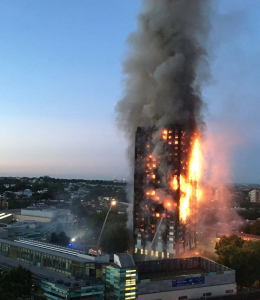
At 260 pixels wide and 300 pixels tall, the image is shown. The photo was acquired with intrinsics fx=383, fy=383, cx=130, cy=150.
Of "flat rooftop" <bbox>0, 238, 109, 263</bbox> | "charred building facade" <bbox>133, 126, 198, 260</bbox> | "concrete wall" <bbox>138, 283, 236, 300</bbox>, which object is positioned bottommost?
"concrete wall" <bbox>138, 283, 236, 300</bbox>

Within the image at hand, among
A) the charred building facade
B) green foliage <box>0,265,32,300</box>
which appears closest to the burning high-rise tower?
the charred building facade

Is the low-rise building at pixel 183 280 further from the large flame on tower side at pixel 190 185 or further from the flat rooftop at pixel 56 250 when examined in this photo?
the large flame on tower side at pixel 190 185

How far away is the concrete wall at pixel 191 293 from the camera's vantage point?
39494 mm

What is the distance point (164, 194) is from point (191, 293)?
19.9 meters

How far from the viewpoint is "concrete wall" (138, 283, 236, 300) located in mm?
39494

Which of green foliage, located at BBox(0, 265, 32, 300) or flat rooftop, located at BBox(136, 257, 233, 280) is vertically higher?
green foliage, located at BBox(0, 265, 32, 300)

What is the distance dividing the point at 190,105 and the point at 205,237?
2839 centimetres

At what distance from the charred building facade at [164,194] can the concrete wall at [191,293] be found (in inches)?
547

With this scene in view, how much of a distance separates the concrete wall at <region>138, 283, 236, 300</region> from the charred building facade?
13.9 metres

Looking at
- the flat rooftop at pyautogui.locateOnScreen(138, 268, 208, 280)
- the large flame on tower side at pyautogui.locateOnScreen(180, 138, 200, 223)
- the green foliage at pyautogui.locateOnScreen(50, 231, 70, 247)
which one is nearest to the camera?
the flat rooftop at pyautogui.locateOnScreen(138, 268, 208, 280)

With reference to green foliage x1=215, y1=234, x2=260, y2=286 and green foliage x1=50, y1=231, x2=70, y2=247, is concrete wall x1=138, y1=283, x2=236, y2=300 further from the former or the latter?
green foliage x1=50, y1=231, x2=70, y2=247

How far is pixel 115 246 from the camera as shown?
6372 cm

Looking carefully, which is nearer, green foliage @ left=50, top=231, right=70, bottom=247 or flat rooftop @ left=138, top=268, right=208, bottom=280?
flat rooftop @ left=138, top=268, right=208, bottom=280

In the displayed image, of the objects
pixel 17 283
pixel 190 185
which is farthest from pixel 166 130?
pixel 17 283
